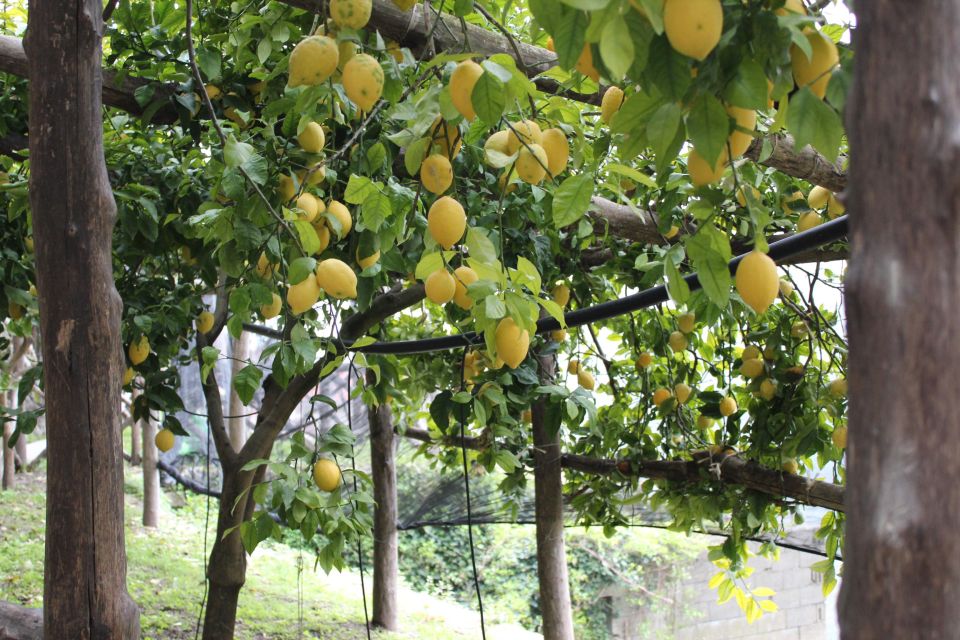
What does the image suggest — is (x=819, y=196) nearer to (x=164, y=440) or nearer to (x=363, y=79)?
(x=363, y=79)

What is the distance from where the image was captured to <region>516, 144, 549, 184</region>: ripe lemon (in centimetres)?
86

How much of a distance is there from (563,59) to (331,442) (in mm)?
1065

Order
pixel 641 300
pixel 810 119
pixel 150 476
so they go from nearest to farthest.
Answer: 1. pixel 810 119
2. pixel 641 300
3. pixel 150 476

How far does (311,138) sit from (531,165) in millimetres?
613

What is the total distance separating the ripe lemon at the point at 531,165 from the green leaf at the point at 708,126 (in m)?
0.22

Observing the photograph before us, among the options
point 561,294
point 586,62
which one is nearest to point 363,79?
point 586,62

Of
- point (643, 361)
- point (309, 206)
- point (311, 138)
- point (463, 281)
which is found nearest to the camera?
point (463, 281)

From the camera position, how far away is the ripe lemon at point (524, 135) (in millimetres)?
876

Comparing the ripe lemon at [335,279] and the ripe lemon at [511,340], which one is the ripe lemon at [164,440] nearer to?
the ripe lemon at [335,279]

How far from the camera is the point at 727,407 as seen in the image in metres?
2.62

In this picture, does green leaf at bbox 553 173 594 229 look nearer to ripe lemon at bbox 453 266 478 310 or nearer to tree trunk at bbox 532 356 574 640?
ripe lemon at bbox 453 266 478 310

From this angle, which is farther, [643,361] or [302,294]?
[643,361]

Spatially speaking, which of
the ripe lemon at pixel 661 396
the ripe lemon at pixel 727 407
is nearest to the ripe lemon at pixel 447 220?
the ripe lemon at pixel 727 407

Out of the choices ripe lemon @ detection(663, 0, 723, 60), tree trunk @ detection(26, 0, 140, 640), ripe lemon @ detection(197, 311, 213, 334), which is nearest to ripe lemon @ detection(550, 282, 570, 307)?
ripe lemon @ detection(197, 311, 213, 334)
